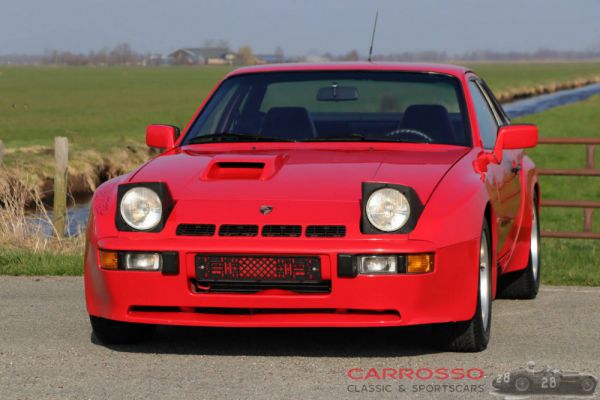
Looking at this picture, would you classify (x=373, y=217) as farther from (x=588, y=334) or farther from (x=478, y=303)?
(x=588, y=334)

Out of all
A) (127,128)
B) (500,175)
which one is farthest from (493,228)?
(127,128)

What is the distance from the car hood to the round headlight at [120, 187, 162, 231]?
12 centimetres

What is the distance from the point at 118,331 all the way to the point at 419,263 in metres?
1.60

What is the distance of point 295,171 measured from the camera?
6.39m

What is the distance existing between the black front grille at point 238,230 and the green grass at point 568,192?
4.22 m

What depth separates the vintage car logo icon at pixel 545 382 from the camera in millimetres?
5324

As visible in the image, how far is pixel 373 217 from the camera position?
5.85m

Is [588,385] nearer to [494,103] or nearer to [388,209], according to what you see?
[388,209]

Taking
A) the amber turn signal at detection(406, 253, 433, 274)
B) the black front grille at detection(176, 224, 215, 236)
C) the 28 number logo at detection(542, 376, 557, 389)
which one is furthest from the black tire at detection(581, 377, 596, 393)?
the black front grille at detection(176, 224, 215, 236)

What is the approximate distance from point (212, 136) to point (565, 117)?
147ft

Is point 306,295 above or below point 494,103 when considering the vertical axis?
Result: below

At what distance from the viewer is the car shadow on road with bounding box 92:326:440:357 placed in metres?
6.27

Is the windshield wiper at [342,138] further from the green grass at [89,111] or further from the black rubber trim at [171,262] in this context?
the green grass at [89,111]

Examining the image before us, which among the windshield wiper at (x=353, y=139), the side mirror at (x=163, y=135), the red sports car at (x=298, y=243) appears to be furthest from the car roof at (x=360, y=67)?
the red sports car at (x=298, y=243)
